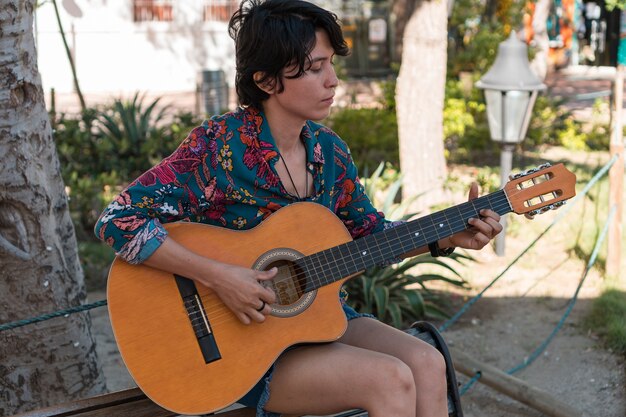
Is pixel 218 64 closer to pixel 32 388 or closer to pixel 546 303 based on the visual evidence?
pixel 546 303

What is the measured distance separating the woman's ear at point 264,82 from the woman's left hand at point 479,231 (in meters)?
0.74

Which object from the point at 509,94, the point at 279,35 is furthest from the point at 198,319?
the point at 509,94

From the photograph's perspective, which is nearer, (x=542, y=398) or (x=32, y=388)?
(x=32, y=388)

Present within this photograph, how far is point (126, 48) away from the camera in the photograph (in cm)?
1838

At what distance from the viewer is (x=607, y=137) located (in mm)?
10633

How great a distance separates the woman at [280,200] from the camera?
2.73m

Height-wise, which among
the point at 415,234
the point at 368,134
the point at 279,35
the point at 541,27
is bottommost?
the point at 368,134

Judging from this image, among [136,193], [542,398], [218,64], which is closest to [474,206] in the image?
[136,193]

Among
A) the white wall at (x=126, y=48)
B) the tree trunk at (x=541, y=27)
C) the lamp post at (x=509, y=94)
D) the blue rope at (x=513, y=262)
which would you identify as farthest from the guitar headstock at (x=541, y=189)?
the white wall at (x=126, y=48)

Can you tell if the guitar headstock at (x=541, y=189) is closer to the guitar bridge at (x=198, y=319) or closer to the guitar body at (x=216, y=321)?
the guitar body at (x=216, y=321)

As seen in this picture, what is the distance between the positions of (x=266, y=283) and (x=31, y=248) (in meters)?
1.10

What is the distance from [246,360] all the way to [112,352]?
107 inches

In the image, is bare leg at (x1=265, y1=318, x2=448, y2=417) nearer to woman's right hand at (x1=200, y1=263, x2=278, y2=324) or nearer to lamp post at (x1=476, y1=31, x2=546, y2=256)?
woman's right hand at (x1=200, y1=263, x2=278, y2=324)

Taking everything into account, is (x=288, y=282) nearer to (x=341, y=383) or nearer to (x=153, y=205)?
(x=341, y=383)
